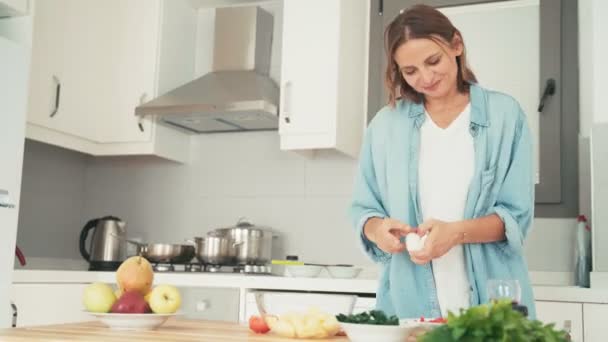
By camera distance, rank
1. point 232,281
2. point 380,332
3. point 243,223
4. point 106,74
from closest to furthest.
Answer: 1. point 380,332
2. point 232,281
3. point 243,223
4. point 106,74

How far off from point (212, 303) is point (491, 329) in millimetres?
2166

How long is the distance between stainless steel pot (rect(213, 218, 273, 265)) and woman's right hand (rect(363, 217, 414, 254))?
156cm

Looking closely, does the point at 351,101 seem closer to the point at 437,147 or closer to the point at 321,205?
the point at 321,205

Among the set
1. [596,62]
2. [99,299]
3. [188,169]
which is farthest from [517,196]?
[188,169]

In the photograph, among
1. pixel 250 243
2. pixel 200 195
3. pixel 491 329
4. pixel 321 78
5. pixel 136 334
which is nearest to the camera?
pixel 491 329

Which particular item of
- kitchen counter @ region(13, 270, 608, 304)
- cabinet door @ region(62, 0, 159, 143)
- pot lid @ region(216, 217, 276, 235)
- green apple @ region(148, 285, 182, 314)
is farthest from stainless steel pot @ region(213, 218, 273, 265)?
green apple @ region(148, 285, 182, 314)

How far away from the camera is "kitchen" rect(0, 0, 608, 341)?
2.94 metres

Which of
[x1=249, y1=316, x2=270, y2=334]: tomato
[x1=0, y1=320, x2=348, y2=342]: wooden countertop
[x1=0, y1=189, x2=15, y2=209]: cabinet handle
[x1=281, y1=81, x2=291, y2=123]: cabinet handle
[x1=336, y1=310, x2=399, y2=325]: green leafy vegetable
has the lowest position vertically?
[x1=0, y1=320, x2=348, y2=342]: wooden countertop

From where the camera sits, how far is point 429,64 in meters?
1.75

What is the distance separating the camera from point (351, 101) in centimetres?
321

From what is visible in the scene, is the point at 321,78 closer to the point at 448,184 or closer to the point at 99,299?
the point at 448,184

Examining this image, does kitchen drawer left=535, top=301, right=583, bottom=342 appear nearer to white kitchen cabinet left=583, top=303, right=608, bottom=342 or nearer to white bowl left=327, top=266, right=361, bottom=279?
white kitchen cabinet left=583, top=303, right=608, bottom=342

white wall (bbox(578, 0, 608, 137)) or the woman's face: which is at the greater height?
white wall (bbox(578, 0, 608, 137))

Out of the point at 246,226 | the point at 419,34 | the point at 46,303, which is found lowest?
the point at 46,303
